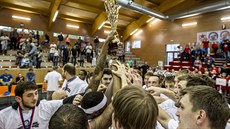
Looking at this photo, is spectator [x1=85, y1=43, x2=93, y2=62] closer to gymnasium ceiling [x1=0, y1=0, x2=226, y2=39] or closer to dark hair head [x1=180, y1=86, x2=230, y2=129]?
gymnasium ceiling [x1=0, y1=0, x2=226, y2=39]

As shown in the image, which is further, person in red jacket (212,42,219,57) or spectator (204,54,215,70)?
person in red jacket (212,42,219,57)

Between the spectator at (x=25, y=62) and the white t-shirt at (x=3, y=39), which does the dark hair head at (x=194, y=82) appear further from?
the white t-shirt at (x=3, y=39)

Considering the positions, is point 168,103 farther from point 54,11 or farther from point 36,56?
point 54,11

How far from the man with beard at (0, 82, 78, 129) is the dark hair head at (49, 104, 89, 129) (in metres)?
0.85

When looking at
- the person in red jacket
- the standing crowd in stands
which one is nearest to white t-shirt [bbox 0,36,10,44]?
the standing crowd in stands

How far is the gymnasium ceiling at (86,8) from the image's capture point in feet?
49.5

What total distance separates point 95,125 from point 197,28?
713 inches

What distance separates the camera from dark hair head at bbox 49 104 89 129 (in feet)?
3.52

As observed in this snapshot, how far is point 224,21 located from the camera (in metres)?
15.8

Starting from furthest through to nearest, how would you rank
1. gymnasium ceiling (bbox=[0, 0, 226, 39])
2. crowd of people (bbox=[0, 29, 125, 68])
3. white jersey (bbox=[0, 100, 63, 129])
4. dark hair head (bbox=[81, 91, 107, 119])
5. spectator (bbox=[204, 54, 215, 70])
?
gymnasium ceiling (bbox=[0, 0, 226, 39])
spectator (bbox=[204, 54, 215, 70])
crowd of people (bbox=[0, 29, 125, 68])
white jersey (bbox=[0, 100, 63, 129])
dark hair head (bbox=[81, 91, 107, 119])

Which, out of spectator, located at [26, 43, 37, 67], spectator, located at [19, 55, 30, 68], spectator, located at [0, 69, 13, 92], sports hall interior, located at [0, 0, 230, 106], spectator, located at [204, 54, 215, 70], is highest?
sports hall interior, located at [0, 0, 230, 106]

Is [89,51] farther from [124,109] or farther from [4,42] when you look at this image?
[124,109]

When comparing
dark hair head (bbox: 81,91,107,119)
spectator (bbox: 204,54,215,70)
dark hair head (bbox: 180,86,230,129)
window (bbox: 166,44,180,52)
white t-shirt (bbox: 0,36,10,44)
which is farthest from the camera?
window (bbox: 166,44,180,52)

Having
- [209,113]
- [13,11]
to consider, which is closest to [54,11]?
[13,11]
